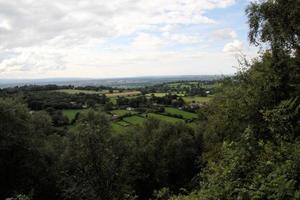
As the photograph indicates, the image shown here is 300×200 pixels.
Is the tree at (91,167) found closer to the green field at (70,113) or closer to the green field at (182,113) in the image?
the green field at (70,113)

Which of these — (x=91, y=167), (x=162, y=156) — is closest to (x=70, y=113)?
(x=162, y=156)

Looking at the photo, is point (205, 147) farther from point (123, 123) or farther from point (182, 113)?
point (182, 113)

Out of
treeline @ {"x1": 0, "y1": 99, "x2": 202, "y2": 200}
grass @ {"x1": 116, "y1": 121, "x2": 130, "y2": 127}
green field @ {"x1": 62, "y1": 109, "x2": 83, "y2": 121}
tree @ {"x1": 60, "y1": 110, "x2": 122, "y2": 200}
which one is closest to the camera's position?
tree @ {"x1": 60, "y1": 110, "x2": 122, "y2": 200}

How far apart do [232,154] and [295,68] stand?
28.3ft

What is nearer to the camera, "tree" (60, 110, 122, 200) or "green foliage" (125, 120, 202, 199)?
"tree" (60, 110, 122, 200)

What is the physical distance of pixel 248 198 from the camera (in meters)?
8.16

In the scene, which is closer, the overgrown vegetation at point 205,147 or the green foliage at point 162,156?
the overgrown vegetation at point 205,147

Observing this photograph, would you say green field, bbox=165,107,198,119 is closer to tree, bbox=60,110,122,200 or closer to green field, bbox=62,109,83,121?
green field, bbox=62,109,83,121

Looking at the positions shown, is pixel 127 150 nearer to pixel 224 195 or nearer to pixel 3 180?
pixel 3 180

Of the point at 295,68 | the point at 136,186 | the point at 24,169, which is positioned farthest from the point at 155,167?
the point at 295,68

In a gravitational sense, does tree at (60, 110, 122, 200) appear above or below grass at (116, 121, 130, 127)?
above

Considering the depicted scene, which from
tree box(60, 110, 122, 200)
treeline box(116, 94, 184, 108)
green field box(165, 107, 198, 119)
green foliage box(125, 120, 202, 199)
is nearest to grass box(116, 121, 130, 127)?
green field box(165, 107, 198, 119)

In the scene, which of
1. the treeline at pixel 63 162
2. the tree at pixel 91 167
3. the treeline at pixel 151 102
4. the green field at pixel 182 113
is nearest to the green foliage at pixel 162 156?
the treeline at pixel 63 162

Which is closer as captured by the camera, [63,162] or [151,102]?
[63,162]
